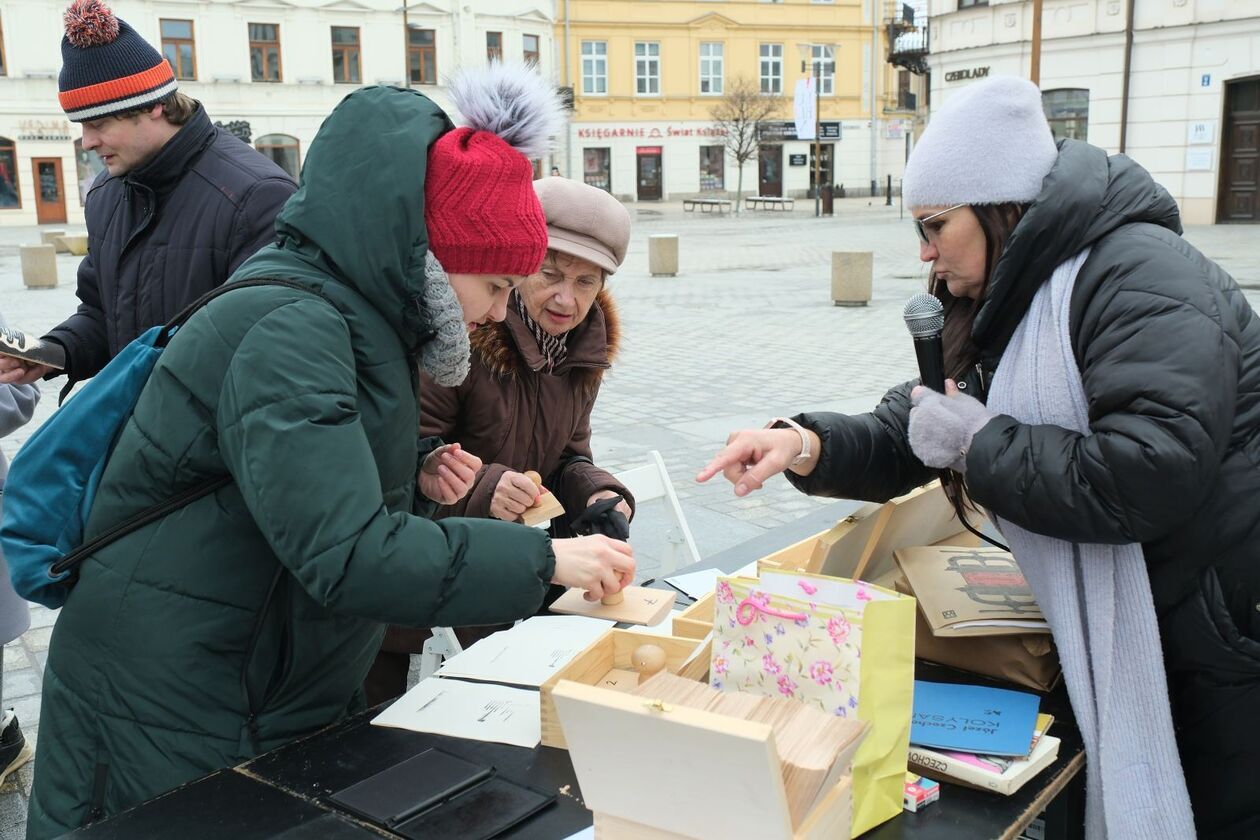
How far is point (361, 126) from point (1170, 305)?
49.3 inches

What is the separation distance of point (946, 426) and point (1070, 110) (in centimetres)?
2590

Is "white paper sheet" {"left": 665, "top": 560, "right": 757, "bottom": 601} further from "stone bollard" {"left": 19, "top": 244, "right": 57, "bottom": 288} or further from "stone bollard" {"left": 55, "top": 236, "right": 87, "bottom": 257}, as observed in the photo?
"stone bollard" {"left": 55, "top": 236, "right": 87, "bottom": 257}

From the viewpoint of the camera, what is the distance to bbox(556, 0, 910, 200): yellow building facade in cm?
4516

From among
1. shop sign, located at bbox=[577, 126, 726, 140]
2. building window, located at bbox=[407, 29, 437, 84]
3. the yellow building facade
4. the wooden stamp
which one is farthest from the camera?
the yellow building facade

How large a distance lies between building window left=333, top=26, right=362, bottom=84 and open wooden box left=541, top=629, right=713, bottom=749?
129 feet

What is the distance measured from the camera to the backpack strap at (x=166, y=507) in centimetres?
168

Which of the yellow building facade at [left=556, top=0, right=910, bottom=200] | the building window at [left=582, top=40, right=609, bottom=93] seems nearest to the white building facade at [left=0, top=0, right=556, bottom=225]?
the building window at [left=582, top=40, right=609, bottom=93]

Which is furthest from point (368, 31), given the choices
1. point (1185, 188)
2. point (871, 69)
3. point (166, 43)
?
point (1185, 188)

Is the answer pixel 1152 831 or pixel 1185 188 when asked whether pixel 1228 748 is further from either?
pixel 1185 188

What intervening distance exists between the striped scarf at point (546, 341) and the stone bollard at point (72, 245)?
2155 cm

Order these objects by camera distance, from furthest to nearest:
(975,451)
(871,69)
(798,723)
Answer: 1. (871,69)
2. (975,451)
3. (798,723)

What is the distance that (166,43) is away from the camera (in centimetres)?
3575

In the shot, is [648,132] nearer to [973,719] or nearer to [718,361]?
[718,361]

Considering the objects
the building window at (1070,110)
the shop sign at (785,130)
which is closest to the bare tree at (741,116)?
the shop sign at (785,130)
